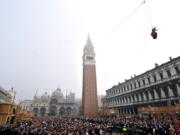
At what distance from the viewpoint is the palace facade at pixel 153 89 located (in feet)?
93.9

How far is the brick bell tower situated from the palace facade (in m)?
10.5

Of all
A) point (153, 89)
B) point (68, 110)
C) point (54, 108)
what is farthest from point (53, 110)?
point (153, 89)

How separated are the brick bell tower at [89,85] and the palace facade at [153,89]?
10.5 metres

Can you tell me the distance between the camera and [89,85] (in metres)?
56.8

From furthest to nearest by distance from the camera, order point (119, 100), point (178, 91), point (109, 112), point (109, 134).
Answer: point (119, 100) → point (109, 112) → point (178, 91) → point (109, 134)

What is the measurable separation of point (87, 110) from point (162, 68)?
3308 cm

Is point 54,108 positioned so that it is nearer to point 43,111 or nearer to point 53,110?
point 53,110

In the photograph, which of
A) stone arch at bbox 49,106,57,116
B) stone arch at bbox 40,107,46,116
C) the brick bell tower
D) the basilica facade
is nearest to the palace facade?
the brick bell tower

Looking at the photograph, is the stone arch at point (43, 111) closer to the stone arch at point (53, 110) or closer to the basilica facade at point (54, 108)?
the basilica facade at point (54, 108)

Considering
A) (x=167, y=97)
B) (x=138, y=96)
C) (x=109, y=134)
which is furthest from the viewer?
(x=138, y=96)

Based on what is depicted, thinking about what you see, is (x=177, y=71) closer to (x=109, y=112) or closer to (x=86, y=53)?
(x=109, y=112)

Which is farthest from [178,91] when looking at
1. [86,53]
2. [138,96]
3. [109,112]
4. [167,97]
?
[86,53]

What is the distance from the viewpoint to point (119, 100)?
52406 millimetres

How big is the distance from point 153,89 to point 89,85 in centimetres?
2834
